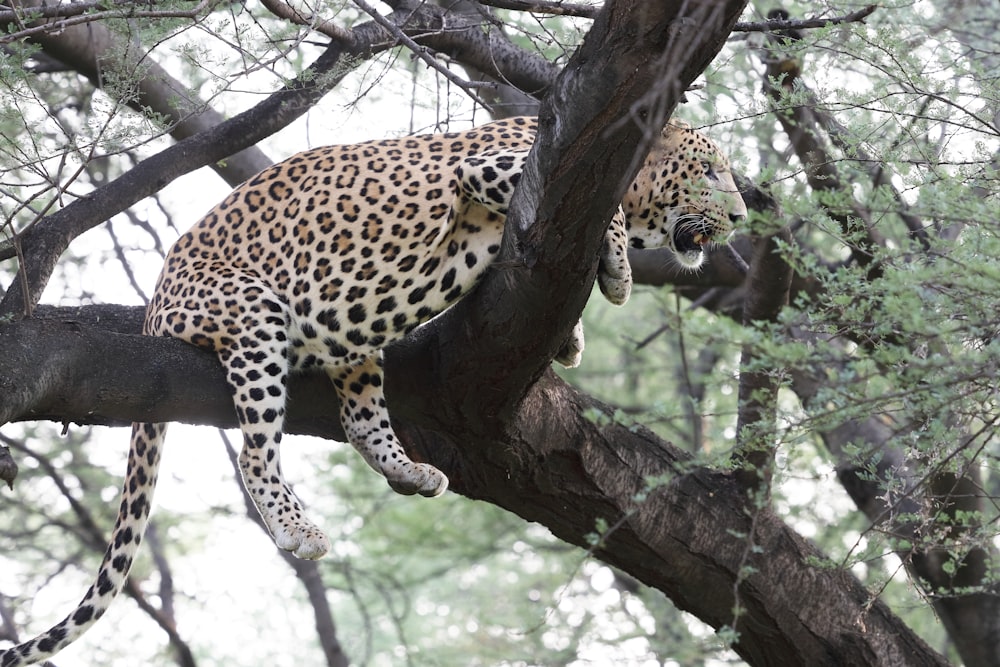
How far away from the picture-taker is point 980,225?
406 centimetres

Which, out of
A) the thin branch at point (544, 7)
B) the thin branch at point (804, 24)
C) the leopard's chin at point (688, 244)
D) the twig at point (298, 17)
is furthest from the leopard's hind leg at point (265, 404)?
the thin branch at point (804, 24)

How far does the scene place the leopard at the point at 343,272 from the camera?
17.7 feet

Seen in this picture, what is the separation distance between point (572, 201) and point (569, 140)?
0.79 ft

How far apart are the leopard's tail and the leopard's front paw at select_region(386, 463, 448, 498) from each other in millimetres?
1124

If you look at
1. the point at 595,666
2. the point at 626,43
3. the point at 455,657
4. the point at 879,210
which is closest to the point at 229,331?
the point at 626,43

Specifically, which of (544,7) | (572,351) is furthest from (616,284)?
(544,7)

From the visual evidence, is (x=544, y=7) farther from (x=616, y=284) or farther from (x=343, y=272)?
(x=343, y=272)

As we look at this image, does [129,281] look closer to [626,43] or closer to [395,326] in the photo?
[395,326]

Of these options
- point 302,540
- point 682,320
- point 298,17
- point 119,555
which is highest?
point 298,17

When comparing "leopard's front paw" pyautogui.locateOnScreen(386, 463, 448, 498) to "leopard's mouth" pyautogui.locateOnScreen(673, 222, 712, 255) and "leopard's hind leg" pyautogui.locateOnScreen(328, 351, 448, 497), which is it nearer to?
"leopard's hind leg" pyautogui.locateOnScreen(328, 351, 448, 497)

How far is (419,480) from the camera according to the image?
5.89 meters

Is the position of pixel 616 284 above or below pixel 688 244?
below

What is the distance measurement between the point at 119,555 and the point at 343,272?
65.1 inches

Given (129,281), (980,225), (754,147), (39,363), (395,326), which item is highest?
(754,147)
